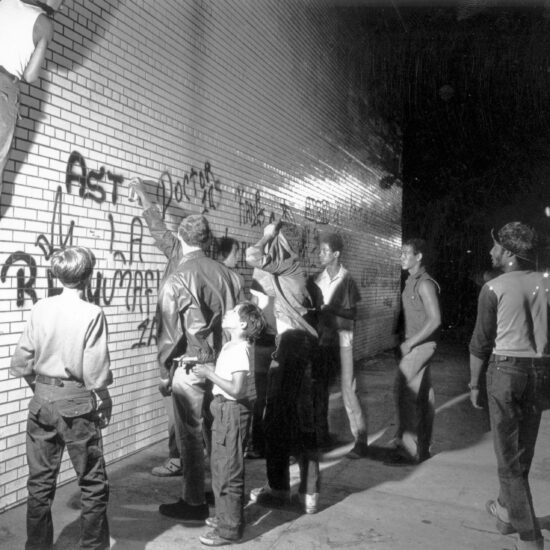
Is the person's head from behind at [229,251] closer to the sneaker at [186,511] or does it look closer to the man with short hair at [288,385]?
Result: the man with short hair at [288,385]

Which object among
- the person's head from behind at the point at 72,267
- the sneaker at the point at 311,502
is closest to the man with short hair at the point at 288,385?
the sneaker at the point at 311,502

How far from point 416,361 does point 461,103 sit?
1296 centimetres

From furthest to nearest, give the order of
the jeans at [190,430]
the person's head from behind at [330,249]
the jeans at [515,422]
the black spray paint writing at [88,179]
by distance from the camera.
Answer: the person's head from behind at [330,249], the black spray paint writing at [88,179], the jeans at [190,430], the jeans at [515,422]

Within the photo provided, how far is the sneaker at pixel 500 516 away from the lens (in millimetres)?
4066

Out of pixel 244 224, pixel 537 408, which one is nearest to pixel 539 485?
pixel 537 408

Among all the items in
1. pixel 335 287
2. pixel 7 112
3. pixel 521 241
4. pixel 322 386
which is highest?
pixel 7 112

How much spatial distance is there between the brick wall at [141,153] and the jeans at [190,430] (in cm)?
106

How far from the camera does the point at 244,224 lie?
24.7 ft

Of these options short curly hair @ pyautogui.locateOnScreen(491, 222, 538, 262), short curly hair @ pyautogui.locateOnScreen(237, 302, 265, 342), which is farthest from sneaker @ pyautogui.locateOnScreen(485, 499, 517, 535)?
short curly hair @ pyautogui.locateOnScreen(237, 302, 265, 342)

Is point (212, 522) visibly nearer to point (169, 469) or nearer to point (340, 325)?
point (169, 469)

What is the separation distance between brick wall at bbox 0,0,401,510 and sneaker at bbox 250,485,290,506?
1.41 m

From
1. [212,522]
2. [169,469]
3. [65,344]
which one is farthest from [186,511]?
[65,344]

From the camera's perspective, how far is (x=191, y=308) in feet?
13.6

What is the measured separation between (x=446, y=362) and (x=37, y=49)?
1103cm
